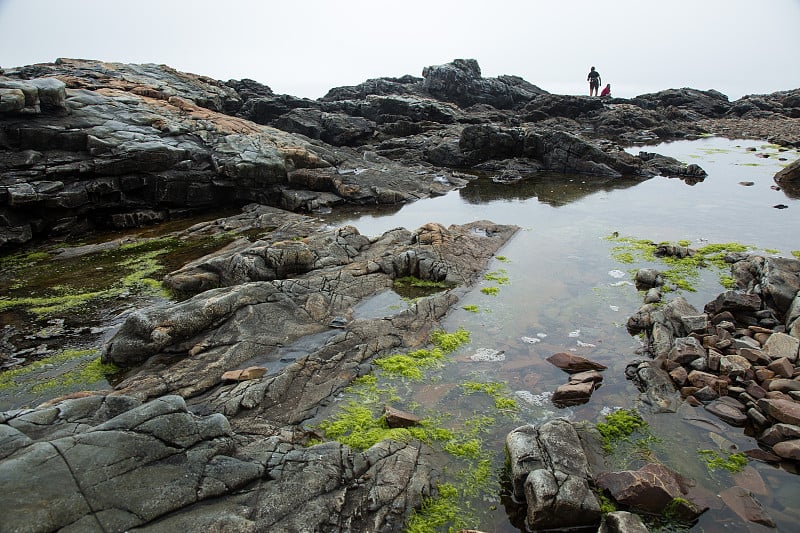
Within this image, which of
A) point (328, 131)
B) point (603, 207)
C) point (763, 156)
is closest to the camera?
point (603, 207)

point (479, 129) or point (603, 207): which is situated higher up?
point (479, 129)

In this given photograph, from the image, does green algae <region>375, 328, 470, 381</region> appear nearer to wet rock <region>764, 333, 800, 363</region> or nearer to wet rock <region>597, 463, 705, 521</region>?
wet rock <region>597, 463, 705, 521</region>

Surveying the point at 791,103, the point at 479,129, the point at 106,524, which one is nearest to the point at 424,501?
the point at 106,524

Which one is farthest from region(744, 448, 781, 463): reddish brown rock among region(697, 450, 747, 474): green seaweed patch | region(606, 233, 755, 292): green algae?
region(606, 233, 755, 292): green algae

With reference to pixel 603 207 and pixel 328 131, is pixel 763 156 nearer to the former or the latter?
pixel 603 207

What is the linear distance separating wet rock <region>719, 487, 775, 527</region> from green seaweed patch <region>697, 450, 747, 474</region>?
19.6 inches

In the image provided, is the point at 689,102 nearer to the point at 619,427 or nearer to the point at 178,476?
the point at 619,427

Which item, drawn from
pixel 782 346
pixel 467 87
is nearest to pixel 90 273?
pixel 782 346

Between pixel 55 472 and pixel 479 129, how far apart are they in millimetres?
42054

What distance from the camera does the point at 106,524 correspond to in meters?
5.62

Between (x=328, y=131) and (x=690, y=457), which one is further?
(x=328, y=131)

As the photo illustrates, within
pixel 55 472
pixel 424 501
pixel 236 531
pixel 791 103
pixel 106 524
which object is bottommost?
pixel 424 501

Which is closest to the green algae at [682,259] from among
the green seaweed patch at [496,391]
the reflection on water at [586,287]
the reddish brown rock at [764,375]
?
the reflection on water at [586,287]

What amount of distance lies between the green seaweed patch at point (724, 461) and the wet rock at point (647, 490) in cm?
92
